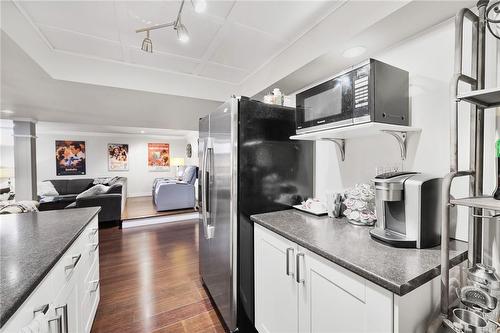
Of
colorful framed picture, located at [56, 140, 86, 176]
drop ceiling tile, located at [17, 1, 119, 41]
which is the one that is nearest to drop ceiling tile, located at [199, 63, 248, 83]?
drop ceiling tile, located at [17, 1, 119, 41]

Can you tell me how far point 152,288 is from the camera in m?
2.20

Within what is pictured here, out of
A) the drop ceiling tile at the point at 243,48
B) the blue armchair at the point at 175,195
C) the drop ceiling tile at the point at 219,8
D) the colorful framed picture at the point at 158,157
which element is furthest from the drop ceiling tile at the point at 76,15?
the colorful framed picture at the point at 158,157

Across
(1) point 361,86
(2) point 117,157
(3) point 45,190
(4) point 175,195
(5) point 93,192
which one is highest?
(1) point 361,86

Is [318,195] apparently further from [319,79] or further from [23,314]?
[23,314]

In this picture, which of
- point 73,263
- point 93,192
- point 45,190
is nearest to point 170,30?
point 73,263

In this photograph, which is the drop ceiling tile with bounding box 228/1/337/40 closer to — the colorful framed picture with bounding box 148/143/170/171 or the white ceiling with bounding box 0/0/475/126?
the white ceiling with bounding box 0/0/475/126

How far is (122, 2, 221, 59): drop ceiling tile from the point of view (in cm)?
157

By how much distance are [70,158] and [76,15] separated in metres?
7.16

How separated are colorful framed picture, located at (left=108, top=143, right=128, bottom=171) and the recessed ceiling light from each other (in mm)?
8004

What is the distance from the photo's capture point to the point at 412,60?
133 cm

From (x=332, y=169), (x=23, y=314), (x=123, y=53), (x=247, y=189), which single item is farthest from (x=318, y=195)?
(x=123, y=53)

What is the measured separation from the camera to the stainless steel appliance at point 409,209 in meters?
0.97

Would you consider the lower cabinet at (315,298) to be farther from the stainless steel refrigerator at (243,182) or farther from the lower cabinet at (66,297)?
the lower cabinet at (66,297)

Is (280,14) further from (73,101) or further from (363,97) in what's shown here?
(73,101)
